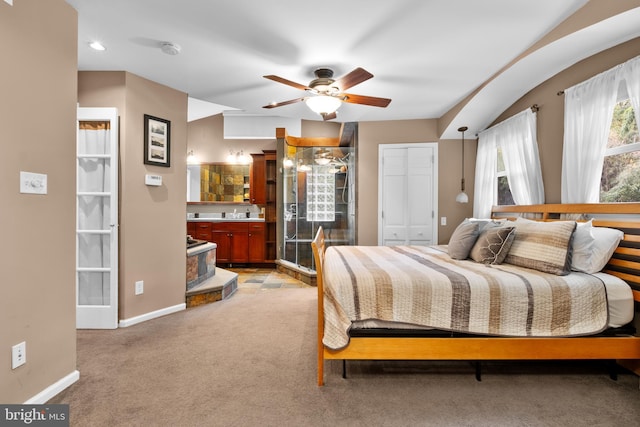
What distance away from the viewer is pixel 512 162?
3.37 m

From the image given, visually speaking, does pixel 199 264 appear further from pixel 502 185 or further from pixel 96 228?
pixel 502 185

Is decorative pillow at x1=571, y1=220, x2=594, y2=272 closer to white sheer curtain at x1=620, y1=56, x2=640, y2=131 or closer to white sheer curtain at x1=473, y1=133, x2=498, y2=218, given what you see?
white sheer curtain at x1=620, y1=56, x2=640, y2=131

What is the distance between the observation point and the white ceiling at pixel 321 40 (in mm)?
1957

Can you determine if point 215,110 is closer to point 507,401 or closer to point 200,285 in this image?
point 200,285

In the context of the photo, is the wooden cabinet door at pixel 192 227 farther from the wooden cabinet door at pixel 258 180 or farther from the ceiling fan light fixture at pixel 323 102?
the ceiling fan light fixture at pixel 323 102

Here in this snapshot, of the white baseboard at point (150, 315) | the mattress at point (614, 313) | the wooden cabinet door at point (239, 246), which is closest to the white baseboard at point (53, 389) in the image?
the white baseboard at point (150, 315)

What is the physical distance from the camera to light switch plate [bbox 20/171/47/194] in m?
1.57

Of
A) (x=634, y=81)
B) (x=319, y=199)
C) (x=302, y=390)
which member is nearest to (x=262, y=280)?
(x=319, y=199)

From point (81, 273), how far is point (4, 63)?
6.43 feet

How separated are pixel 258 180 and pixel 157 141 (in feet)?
8.96

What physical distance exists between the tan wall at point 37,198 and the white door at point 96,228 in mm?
857

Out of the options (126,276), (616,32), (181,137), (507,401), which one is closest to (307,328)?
(507,401)

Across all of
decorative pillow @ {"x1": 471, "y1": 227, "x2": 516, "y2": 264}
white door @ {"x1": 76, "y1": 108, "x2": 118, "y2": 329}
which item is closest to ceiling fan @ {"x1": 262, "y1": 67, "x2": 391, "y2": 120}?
decorative pillow @ {"x1": 471, "y1": 227, "x2": 516, "y2": 264}

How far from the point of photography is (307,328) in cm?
277
